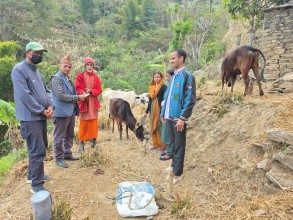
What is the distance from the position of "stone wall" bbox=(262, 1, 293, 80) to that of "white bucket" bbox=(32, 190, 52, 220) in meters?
5.97

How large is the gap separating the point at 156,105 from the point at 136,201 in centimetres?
247

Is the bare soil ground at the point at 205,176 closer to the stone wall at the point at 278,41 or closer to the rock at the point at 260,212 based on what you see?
the rock at the point at 260,212

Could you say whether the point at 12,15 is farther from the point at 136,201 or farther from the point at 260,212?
the point at 260,212

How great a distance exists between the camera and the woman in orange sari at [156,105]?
17.3 ft

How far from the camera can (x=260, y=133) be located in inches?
157

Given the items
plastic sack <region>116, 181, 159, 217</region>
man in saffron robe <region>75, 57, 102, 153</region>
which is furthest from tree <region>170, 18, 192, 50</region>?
plastic sack <region>116, 181, 159, 217</region>

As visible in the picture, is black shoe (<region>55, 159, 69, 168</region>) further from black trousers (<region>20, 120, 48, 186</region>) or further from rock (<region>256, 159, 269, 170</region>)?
rock (<region>256, 159, 269, 170</region>)

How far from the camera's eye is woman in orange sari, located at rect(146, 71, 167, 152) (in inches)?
208

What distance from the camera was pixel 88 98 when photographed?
502 cm

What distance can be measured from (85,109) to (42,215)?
2463 millimetres

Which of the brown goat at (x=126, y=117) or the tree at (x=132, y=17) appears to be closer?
the brown goat at (x=126, y=117)

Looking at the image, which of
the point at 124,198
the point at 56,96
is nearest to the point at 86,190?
the point at 124,198

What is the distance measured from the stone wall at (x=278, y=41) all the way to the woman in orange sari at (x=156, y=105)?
3180 millimetres

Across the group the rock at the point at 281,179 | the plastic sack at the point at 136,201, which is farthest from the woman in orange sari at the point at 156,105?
the rock at the point at 281,179
